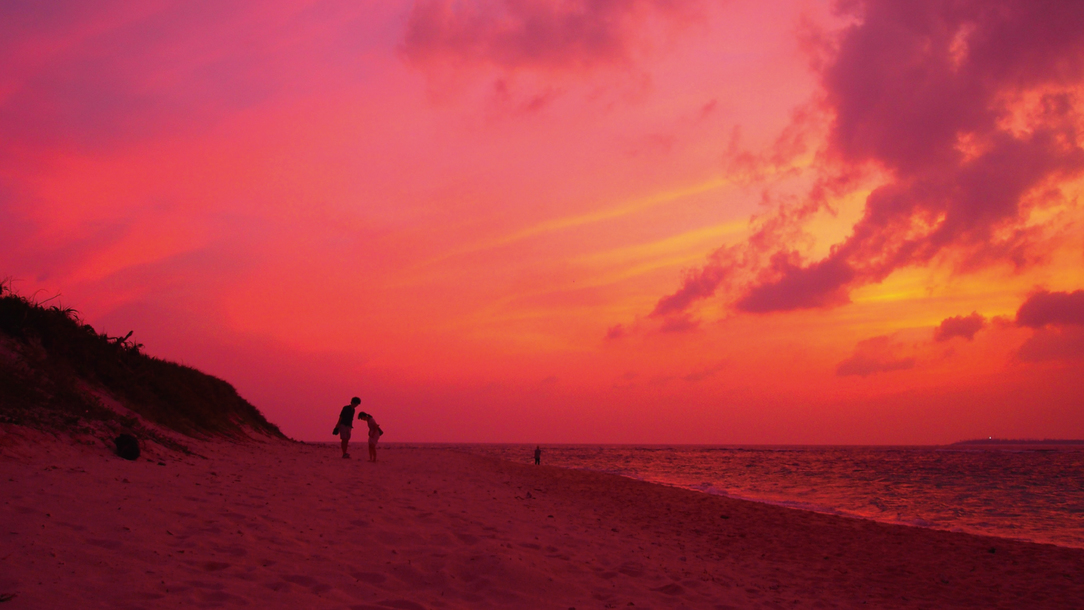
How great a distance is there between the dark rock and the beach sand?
1.20 ft

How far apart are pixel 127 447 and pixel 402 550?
19.0 feet

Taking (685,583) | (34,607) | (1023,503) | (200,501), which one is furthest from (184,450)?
(1023,503)

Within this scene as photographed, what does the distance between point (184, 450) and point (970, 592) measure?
15225 mm

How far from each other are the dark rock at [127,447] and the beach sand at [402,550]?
14.4 inches

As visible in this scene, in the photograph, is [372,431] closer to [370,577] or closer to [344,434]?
[344,434]

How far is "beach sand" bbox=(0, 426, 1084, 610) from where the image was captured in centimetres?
533

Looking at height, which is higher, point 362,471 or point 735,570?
point 362,471

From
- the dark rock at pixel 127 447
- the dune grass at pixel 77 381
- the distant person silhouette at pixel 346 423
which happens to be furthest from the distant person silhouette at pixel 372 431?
the dark rock at pixel 127 447

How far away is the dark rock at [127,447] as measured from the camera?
9836mm

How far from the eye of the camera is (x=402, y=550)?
7445 mm

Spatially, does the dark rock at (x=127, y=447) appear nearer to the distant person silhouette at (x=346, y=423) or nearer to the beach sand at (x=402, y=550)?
the beach sand at (x=402, y=550)

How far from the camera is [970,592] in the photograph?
9.72m

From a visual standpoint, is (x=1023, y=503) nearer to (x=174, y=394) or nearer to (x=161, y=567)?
(x=161, y=567)

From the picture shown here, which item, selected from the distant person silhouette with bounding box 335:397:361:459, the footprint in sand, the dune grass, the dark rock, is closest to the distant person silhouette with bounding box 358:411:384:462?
the distant person silhouette with bounding box 335:397:361:459
